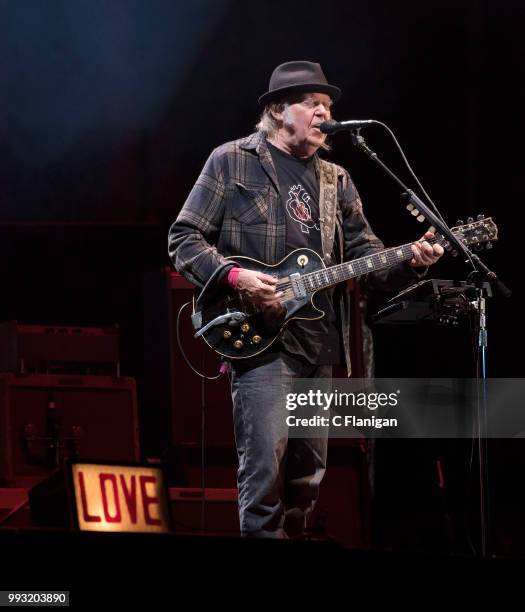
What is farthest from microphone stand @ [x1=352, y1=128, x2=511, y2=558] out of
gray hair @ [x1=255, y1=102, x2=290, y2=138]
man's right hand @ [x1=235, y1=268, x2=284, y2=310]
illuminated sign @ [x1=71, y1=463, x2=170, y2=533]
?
illuminated sign @ [x1=71, y1=463, x2=170, y2=533]

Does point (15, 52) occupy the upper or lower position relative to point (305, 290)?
upper

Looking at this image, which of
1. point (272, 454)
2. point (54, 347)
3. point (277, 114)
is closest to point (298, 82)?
point (277, 114)

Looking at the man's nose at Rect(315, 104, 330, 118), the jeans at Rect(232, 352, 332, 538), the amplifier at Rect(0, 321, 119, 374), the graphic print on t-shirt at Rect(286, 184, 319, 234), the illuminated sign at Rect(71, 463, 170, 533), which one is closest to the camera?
the illuminated sign at Rect(71, 463, 170, 533)

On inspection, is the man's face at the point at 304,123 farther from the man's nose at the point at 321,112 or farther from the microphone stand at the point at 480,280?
the microphone stand at the point at 480,280

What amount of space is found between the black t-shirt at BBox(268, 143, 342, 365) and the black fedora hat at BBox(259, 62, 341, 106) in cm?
23

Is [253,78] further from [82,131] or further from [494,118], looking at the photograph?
[494,118]

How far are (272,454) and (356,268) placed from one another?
0.85m

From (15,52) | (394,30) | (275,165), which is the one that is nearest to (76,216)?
(15,52)

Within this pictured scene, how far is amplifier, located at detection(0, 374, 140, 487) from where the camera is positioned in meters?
5.43

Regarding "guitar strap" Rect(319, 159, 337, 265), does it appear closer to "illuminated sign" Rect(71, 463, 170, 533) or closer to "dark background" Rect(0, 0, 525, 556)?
"illuminated sign" Rect(71, 463, 170, 533)

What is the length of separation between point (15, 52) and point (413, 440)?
3.44m

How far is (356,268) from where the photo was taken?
404 cm

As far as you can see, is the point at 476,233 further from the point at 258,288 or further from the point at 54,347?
the point at 54,347

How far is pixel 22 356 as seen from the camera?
5918 mm
